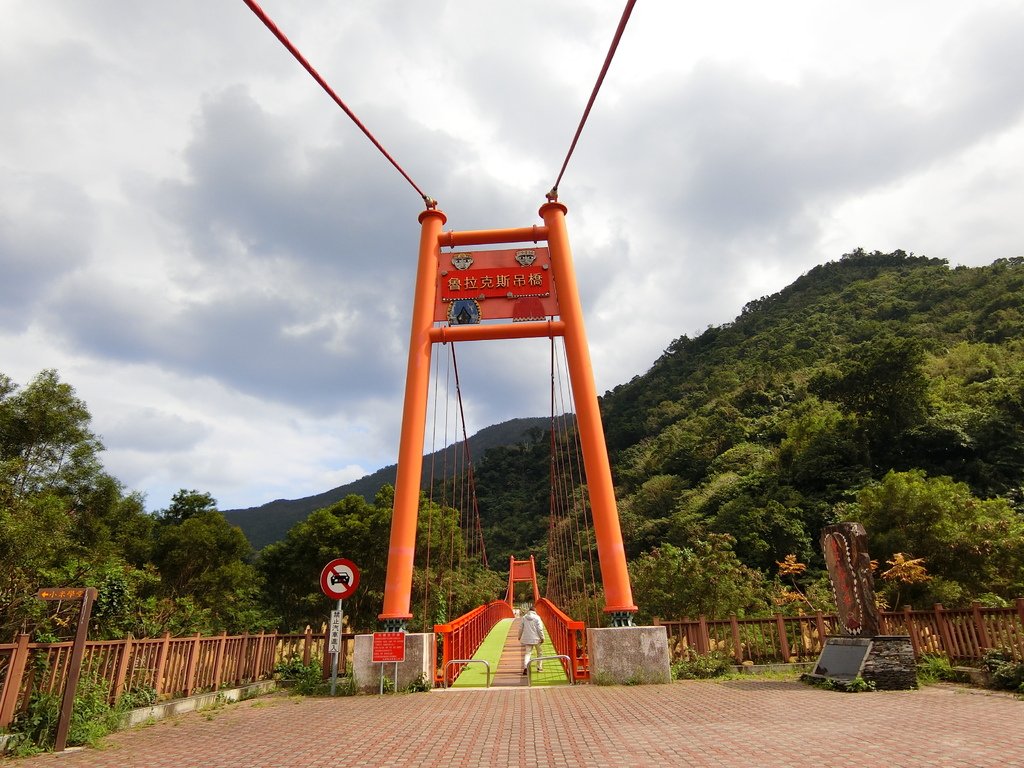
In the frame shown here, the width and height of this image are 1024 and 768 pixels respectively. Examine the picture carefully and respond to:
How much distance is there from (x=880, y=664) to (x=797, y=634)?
3066 millimetres

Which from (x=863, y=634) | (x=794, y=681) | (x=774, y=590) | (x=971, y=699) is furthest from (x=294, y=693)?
(x=774, y=590)

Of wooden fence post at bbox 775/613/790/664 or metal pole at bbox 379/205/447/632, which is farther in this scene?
wooden fence post at bbox 775/613/790/664

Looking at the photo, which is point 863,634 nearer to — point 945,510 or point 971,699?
point 971,699

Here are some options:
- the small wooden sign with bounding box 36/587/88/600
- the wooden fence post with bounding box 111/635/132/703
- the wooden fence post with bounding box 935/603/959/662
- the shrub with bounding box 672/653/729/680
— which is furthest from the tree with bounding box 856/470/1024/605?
the small wooden sign with bounding box 36/587/88/600

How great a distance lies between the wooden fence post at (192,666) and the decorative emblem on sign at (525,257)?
921cm

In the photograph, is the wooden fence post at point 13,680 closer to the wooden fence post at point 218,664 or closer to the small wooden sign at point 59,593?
the small wooden sign at point 59,593

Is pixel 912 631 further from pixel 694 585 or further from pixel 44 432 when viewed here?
pixel 44 432

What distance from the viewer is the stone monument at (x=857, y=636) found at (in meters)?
8.09

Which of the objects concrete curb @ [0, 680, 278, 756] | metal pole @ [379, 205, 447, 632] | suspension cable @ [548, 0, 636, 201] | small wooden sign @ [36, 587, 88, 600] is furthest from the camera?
metal pole @ [379, 205, 447, 632]

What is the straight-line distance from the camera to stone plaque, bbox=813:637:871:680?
813cm

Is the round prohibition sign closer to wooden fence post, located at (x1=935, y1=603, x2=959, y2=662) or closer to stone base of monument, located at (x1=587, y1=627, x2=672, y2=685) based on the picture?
stone base of monument, located at (x1=587, y1=627, x2=672, y2=685)

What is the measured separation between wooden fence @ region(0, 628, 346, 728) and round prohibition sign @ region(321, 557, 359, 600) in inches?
81.6

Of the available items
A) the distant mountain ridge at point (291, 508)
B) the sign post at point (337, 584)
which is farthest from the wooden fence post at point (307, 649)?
the distant mountain ridge at point (291, 508)

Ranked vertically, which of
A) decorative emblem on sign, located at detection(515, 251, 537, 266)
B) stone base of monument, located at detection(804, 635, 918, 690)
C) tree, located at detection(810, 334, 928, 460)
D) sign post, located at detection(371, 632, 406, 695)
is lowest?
stone base of monument, located at detection(804, 635, 918, 690)
